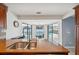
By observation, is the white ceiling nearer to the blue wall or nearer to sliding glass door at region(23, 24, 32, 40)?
the blue wall

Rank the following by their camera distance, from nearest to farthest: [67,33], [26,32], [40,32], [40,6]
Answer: [40,6], [67,33], [26,32], [40,32]

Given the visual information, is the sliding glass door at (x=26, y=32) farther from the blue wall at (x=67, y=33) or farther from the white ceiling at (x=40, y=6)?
the white ceiling at (x=40, y=6)

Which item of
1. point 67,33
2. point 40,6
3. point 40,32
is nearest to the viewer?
point 40,6

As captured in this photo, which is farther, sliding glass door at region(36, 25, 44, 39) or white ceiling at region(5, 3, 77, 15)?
sliding glass door at region(36, 25, 44, 39)

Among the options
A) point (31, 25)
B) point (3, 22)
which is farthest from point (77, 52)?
point (31, 25)

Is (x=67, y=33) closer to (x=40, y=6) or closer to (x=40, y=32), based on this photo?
(x=40, y=6)

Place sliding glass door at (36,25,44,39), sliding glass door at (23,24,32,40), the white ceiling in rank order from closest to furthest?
the white ceiling, sliding glass door at (23,24,32,40), sliding glass door at (36,25,44,39)

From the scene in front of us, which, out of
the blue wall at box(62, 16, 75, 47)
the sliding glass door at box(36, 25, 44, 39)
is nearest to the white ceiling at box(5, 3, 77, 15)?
the blue wall at box(62, 16, 75, 47)

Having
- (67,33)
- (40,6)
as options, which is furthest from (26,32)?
(40,6)

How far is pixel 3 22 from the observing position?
381 cm

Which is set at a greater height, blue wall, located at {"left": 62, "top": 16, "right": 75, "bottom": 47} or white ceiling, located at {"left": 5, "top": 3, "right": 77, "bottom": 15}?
white ceiling, located at {"left": 5, "top": 3, "right": 77, "bottom": 15}

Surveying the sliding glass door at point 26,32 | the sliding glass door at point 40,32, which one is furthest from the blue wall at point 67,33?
the sliding glass door at point 26,32

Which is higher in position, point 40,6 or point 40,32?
point 40,6
